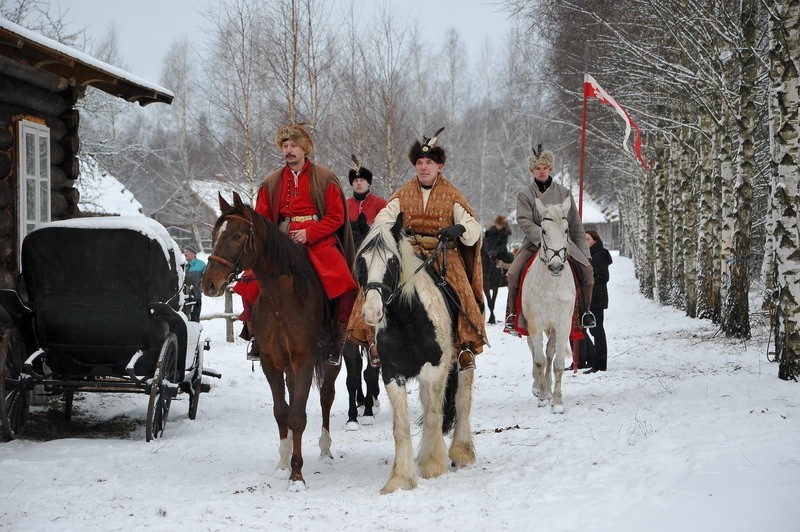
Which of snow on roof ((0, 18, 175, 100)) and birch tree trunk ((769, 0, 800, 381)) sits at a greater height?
snow on roof ((0, 18, 175, 100))

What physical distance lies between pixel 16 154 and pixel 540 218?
20.1ft

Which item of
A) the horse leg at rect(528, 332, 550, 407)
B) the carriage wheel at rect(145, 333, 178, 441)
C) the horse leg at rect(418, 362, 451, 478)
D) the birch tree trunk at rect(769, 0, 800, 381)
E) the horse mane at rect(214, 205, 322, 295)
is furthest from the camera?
the horse leg at rect(528, 332, 550, 407)

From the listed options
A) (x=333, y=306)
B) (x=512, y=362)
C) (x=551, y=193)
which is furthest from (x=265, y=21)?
(x=333, y=306)

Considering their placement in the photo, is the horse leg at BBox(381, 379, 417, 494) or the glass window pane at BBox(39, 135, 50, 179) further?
the glass window pane at BBox(39, 135, 50, 179)

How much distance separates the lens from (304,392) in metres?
6.32

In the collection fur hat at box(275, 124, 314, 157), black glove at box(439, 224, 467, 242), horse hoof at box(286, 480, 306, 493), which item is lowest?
horse hoof at box(286, 480, 306, 493)

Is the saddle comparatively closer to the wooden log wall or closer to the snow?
the snow

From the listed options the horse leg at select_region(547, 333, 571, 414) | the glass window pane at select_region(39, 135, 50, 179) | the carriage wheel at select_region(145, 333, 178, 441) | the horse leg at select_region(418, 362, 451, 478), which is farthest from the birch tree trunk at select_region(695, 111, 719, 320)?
the glass window pane at select_region(39, 135, 50, 179)

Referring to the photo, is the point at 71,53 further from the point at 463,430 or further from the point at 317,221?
the point at 463,430

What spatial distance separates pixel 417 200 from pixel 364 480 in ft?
7.54

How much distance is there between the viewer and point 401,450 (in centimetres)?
582

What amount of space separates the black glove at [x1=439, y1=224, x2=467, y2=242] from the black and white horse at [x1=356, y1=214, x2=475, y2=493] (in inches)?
10.2

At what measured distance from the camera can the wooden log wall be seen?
905 centimetres

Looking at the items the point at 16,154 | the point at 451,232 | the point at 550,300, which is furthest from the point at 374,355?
the point at 16,154
